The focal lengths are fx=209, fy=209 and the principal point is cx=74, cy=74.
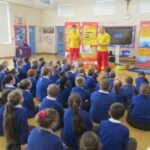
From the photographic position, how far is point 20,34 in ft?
37.5

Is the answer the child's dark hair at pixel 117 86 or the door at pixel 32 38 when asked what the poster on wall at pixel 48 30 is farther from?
the child's dark hair at pixel 117 86

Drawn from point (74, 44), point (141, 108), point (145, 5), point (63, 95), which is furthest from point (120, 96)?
point (145, 5)

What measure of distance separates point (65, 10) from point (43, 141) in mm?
10840

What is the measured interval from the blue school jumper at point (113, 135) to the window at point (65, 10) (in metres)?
10.2

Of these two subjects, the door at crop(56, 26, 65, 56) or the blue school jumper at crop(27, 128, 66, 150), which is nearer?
the blue school jumper at crop(27, 128, 66, 150)

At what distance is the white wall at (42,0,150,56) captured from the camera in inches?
376

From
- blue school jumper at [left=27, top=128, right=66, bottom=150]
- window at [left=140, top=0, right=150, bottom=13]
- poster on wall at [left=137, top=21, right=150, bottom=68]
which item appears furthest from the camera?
window at [left=140, top=0, right=150, bottom=13]

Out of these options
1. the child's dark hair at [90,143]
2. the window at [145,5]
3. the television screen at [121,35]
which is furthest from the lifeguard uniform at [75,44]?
the child's dark hair at [90,143]

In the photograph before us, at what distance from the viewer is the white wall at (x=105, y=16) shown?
9.54m

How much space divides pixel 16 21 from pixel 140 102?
952cm

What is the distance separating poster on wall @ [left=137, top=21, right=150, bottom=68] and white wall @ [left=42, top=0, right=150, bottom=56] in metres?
A: 1.24

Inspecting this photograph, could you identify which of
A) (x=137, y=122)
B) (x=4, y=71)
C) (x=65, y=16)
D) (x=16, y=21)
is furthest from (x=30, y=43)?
(x=137, y=122)

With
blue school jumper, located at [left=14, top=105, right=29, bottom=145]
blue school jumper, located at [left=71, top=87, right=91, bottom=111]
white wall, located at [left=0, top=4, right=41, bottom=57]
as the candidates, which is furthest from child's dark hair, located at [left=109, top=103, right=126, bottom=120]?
white wall, located at [left=0, top=4, right=41, bottom=57]

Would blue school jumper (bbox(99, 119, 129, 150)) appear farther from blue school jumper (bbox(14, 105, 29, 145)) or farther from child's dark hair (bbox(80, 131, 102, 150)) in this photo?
blue school jumper (bbox(14, 105, 29, 145))
